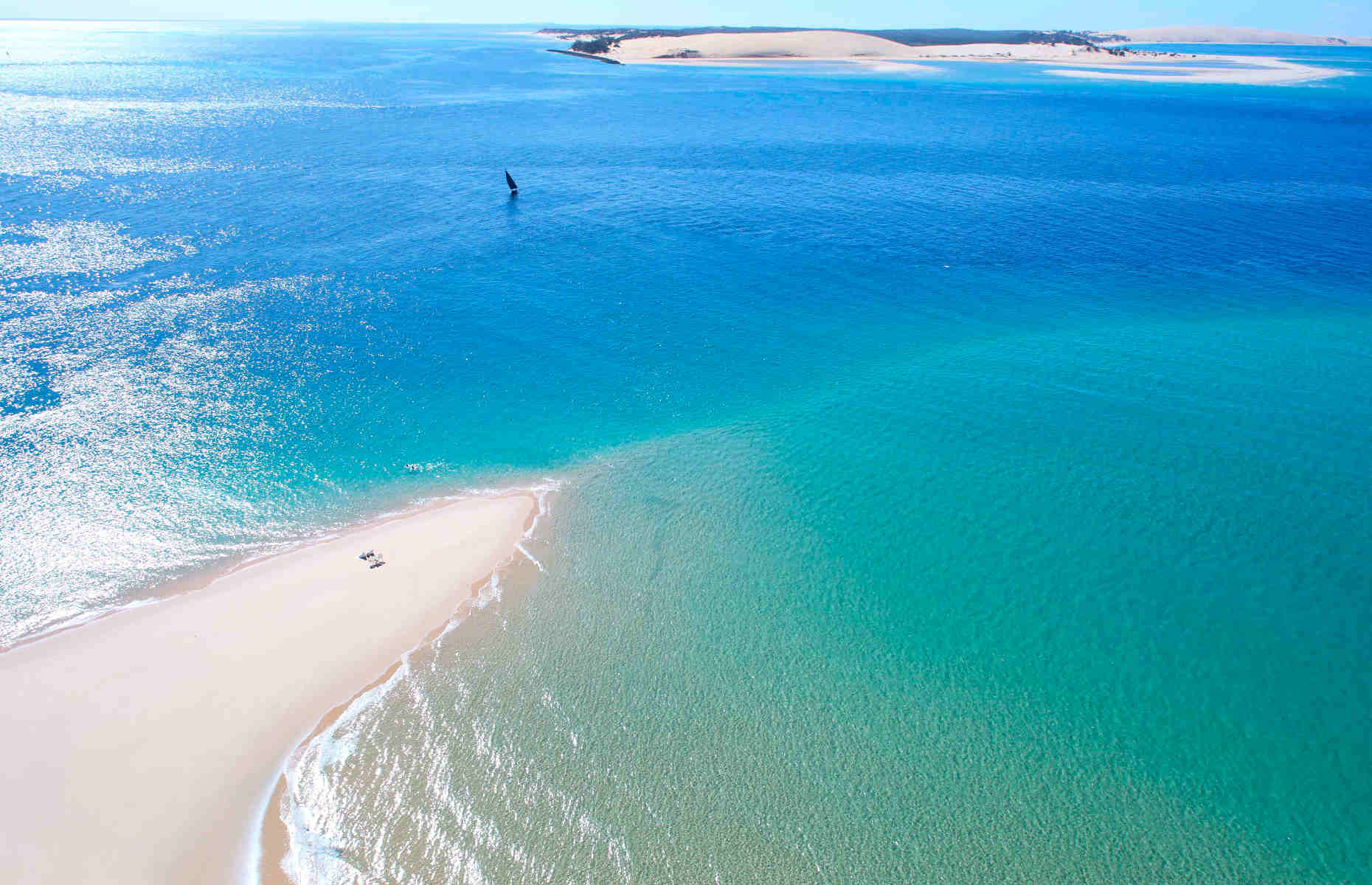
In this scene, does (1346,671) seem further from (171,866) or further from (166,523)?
(166,523)

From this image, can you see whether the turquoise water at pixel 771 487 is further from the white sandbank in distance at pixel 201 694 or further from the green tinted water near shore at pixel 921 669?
the white sandbank in distance at pixel 201 694


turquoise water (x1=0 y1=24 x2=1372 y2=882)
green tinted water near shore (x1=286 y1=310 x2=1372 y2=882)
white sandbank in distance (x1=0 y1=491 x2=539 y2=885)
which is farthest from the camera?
turquoise water (x1=0 y1=24 x2=1372 y2=882)

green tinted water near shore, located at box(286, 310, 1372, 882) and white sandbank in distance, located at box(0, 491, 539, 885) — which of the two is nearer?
white sandbank in distance, located at box(0, 491, 539, 885)

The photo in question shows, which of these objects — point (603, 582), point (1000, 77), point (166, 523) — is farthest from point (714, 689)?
point (1000, 77)

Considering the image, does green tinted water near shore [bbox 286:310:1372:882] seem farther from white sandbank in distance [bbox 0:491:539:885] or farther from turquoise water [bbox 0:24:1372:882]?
white sandbank in distance [bbox 0:491:539:885]

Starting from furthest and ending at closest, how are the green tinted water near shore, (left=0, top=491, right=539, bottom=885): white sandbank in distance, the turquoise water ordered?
the turquoise water, the green tinted water near shore, (left=0, top=491, right=539, bottom=885): white sandbank in distance

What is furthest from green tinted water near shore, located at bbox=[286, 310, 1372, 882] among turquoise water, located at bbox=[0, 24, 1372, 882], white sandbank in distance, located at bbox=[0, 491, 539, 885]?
white sandbank in distance, located at bbox=[0, 491, 539, 885]
